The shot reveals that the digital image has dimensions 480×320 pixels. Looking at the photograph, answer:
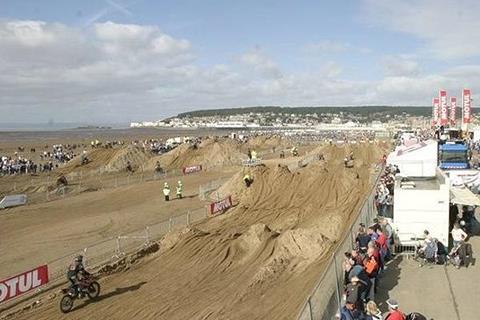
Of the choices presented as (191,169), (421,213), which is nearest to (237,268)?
(421,213)

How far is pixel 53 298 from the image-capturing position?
18.7 meters

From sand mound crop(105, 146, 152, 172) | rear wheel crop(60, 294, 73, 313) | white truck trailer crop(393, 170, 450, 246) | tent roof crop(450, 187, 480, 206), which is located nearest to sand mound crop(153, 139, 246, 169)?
sand mound crop(105, 146, 152, 172)

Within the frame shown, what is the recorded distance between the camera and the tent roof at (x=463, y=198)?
1822 cm

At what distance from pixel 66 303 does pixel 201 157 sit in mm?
50530

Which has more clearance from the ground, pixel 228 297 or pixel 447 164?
pixel 447 164

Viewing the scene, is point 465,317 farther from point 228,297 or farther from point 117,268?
point 117,268

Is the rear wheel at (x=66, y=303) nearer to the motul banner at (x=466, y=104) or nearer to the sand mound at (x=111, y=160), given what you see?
the sand mound at (x=111, y=160)

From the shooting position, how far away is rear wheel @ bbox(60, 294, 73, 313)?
56.1 feet

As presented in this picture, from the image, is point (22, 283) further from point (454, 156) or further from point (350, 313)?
point (454, 156)

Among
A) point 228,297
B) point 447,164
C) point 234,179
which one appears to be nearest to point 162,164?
point 234,179

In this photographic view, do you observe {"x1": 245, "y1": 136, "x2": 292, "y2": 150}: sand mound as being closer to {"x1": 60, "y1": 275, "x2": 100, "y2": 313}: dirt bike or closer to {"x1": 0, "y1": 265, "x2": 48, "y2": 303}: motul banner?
{"x1": 0, "y1": 265, "x2": 48, "y2": 303}: motul banner

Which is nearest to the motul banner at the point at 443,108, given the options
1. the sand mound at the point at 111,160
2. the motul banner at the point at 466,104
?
the motul banner at the point at 466,104

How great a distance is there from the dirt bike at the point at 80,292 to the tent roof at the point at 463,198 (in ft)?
44.3

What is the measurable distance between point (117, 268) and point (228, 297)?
261 inches
